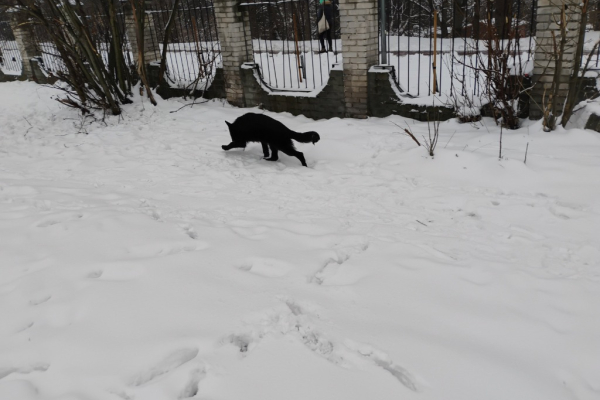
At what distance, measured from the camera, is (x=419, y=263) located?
139 inches

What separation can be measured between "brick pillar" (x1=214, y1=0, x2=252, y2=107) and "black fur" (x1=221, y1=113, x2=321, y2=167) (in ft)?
11.0

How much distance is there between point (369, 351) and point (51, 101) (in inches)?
460

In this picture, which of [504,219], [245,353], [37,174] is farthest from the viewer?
[37,174]

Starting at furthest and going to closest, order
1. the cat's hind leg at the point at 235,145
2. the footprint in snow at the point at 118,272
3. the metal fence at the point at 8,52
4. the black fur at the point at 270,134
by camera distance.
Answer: the metal fence at the point at 8,52, the cat's hind leg at the point at 235,145, the black fur at the point at 270,134, the footprint in snow at the point at 118,272

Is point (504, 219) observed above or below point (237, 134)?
below

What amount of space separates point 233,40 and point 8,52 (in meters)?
13.3

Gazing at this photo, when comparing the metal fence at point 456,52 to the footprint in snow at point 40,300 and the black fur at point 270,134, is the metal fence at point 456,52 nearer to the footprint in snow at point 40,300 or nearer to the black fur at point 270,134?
the black fur at point 270,134

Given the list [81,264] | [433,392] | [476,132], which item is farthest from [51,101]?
[433,392]

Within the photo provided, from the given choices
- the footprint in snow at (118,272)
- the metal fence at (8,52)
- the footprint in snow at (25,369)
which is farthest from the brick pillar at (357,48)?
the metal fence at (8,52)

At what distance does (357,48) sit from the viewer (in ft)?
25.5

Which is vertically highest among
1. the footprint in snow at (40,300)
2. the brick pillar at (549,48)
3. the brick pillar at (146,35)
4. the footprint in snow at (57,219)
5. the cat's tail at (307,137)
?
the brick pillar at (146,35)

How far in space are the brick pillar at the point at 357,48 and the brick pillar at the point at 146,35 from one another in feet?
18.8

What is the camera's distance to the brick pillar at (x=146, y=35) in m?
10.7

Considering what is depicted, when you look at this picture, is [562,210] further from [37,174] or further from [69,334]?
[37,174]
